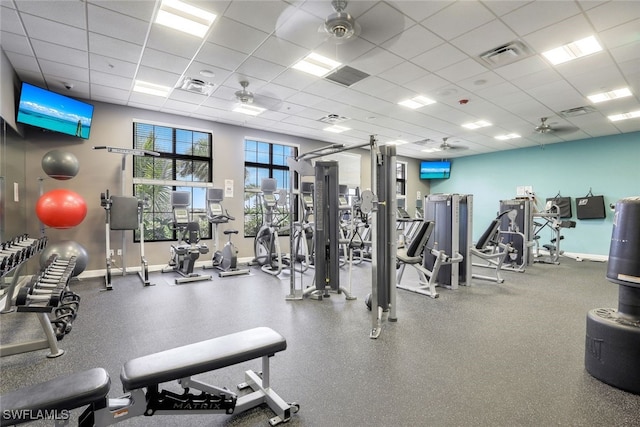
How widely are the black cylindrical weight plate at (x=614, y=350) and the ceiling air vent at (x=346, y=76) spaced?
4023mm

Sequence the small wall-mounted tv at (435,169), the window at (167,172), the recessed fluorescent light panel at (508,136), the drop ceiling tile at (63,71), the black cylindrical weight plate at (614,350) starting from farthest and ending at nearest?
the small wall-mounted tv at (435,169), the recessed fluorescent light panel at (508,136), the window at (167,172), the drop ceiling tile at (63,71), the black cylindrical weight plate at (614,350)

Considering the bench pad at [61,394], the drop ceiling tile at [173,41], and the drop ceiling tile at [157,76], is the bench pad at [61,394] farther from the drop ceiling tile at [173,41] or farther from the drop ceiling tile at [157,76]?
the drop ceiling tile at [157,76]

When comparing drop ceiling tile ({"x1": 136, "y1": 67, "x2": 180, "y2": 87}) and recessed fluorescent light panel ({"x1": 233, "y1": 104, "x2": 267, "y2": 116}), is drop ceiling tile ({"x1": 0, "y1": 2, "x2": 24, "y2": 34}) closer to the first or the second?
drop ceiling tile ({"x1": 136, "y1": 67, "x2": 180, "y2": 87})

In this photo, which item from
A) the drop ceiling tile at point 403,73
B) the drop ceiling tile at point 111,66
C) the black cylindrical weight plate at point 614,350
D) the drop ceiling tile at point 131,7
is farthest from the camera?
the drop ceiling tile at point 403,73

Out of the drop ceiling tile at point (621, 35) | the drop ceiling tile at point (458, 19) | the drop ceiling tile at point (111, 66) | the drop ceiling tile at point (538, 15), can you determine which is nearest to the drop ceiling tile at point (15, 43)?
the drop ceiling tile at point (111, 66)

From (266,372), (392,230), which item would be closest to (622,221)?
(392,230)

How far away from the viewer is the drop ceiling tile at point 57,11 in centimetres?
308

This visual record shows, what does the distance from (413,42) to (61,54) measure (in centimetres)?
455

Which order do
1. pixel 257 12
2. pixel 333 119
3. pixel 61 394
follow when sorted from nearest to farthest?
pixel 61 394 < pixel 257 12 < pixel 333 119

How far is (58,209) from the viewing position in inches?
179

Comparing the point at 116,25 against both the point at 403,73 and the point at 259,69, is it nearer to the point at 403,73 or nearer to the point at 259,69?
the point at 259,69

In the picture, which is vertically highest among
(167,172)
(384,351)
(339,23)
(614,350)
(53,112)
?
(339,23)

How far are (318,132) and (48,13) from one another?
5723mm

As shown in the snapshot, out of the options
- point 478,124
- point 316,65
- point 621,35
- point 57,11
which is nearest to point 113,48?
point 57,11
